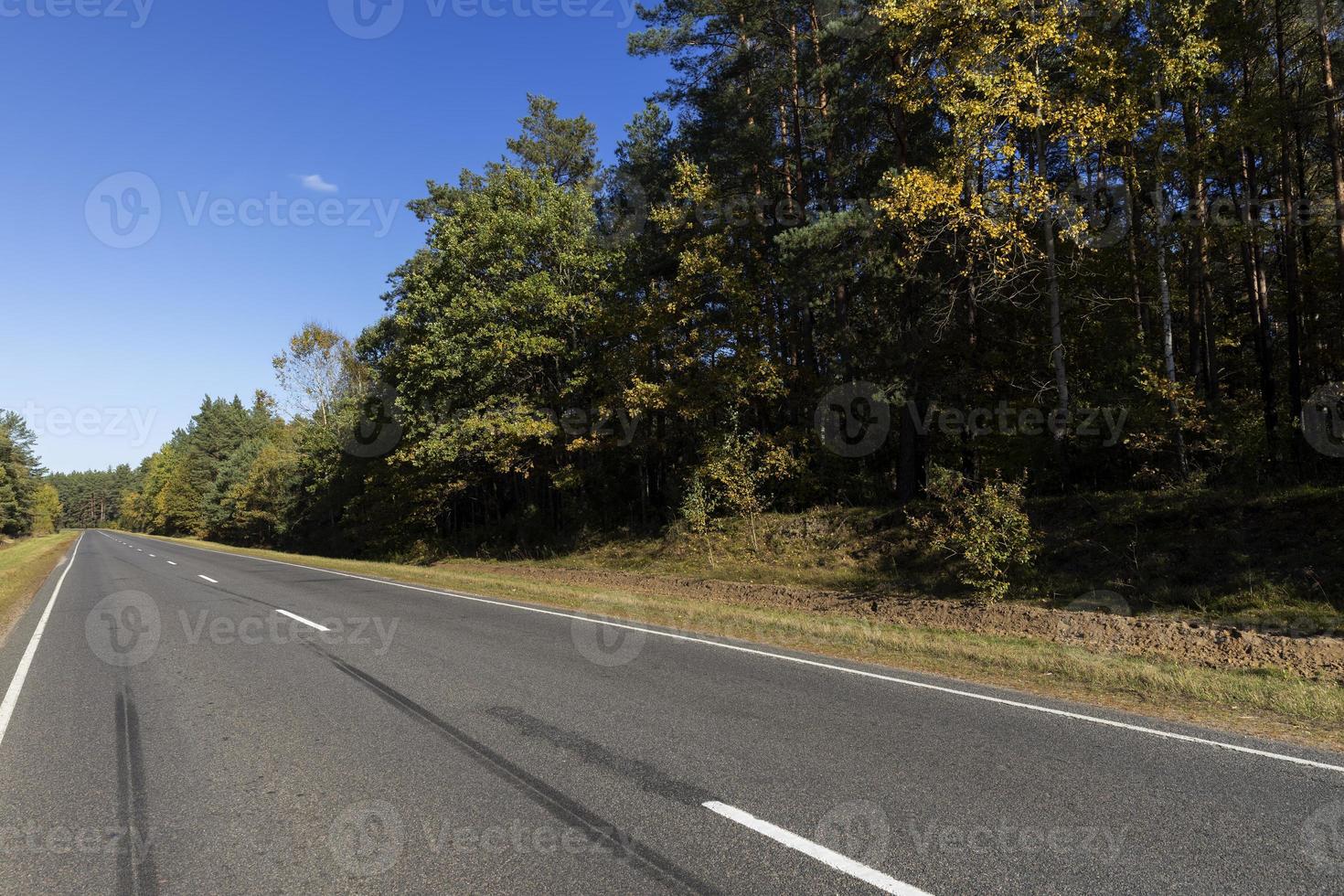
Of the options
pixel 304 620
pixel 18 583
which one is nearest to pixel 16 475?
pixel 18 583

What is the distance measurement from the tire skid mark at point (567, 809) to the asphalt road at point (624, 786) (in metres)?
0.02

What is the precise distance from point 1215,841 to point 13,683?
11.8 metres

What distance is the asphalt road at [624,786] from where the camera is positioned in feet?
12.2

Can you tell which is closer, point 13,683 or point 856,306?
point 13,683

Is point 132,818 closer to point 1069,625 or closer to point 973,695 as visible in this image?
point 973,695

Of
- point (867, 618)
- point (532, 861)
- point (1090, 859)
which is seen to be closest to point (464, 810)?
point (532, 861)

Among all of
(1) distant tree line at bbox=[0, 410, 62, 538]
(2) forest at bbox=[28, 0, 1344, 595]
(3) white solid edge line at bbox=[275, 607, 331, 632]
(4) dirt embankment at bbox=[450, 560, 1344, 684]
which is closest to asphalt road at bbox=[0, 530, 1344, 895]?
(3) white solid edge line at bbox=[275, 607, 331, 632]

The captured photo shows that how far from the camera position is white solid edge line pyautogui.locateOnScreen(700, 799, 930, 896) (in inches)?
137

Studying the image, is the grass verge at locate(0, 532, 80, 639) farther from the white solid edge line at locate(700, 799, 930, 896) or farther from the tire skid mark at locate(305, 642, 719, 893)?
the white solid edge line at locate(700, 799, 930, 896)

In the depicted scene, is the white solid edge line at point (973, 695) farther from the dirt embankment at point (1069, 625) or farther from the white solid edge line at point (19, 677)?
the white solid edge line at point (19, 677)

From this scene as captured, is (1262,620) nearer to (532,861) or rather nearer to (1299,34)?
(532,861)

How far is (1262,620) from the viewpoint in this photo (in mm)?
10117

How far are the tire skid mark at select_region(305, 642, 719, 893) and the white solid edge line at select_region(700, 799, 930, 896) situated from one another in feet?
2.03

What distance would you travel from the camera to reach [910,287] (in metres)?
19.6
